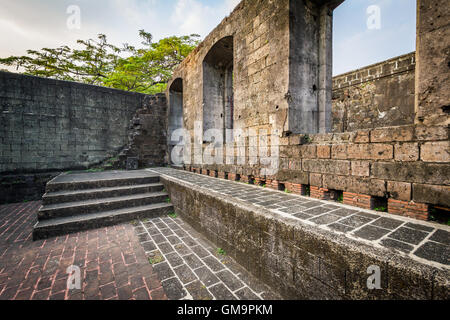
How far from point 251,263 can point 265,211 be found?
76 centimetres


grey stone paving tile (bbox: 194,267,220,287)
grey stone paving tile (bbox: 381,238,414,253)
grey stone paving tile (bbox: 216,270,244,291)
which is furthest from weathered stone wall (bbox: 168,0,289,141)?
grey stone paving tile (bbox: 194,267,220,287)

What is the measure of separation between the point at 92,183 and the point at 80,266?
10.3ft

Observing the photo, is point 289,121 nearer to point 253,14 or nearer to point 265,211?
point 265,211

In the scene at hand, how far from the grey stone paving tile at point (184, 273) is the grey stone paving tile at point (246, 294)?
65cm

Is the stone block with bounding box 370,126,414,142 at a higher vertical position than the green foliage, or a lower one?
higher

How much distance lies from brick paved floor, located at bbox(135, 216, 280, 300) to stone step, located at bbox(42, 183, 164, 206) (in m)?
1.85

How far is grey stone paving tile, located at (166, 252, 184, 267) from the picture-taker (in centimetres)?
292

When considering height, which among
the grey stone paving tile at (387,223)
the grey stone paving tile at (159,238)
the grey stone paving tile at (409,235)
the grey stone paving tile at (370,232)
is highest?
the grey stone paving tile at (387,223)

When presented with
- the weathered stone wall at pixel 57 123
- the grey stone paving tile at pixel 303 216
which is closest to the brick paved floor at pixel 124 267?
the grey stone paving tile at pixel 303 216

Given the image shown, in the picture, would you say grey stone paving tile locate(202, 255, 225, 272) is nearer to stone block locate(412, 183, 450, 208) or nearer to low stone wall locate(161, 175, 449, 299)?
low stone wall locate(161, 175, 449, 299)

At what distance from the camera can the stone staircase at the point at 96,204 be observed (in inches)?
162

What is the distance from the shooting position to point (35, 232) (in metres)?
3.74

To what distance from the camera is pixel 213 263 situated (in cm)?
291

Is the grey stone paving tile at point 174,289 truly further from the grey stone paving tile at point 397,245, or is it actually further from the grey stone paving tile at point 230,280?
the grey stone paving tile at point 397,245
